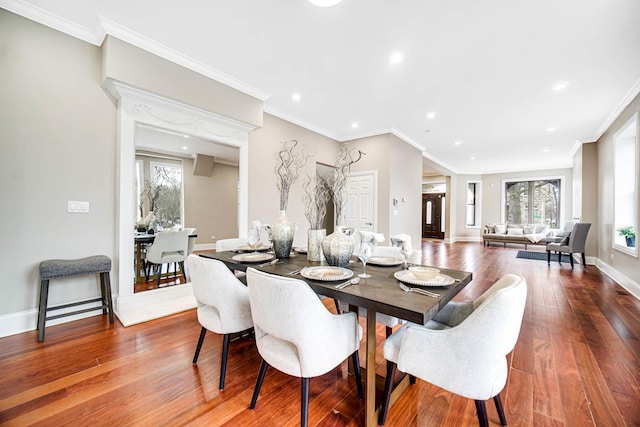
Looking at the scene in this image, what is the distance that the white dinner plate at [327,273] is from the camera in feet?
5.00

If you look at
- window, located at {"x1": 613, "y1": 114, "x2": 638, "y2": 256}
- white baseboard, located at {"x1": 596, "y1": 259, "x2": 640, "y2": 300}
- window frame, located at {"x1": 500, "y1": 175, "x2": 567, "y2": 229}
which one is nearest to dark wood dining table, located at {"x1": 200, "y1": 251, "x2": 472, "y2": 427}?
white baseboard, located at {"x1": 596, "y1": 259, "x2": 640, "y2": 300}

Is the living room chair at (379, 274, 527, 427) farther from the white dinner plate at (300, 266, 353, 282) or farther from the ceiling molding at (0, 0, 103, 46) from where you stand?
the ceiling molding at (0, 0, 103, 46)

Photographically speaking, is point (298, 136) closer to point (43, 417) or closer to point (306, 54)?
point (306, 54)

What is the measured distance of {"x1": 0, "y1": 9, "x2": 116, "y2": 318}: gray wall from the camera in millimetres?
2254

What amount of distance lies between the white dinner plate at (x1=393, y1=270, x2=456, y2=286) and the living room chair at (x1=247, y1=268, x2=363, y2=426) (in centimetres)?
41

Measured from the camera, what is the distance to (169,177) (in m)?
3.23

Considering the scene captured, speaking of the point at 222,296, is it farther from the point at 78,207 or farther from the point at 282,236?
the point at 78,207

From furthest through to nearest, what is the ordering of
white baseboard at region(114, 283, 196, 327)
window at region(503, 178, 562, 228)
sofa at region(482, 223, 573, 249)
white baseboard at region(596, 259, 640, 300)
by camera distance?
window at region(503, 178, 562, 228), sofa at region(482, 223, 573, 249), white baseboard at region(596, 259, 640, 300), white baseboard at region(114, 283, 196, 327)

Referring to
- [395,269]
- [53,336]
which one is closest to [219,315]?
[395,269]

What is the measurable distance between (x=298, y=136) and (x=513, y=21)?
3295mm

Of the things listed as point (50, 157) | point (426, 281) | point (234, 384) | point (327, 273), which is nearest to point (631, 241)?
point (426, 281)

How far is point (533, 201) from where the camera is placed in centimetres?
955

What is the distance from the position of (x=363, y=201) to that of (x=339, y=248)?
3831 mm

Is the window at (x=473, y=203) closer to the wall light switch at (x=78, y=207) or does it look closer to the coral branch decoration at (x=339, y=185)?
the coral branch decoration at (x=339, y=185)
